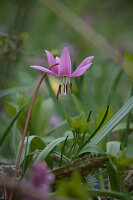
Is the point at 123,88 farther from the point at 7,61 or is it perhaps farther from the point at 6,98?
the point at 7,61

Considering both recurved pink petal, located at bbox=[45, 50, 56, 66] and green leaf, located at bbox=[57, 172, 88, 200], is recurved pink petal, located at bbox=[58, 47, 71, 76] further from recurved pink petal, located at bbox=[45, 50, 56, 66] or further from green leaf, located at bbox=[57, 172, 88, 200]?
green leaf, located at bbox=[57, 172, 88, 200]

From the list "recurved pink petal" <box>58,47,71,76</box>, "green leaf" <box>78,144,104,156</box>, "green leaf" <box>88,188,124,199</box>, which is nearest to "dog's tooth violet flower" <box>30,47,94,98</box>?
"recurved pink petal" <box>58,47,71,76</box>

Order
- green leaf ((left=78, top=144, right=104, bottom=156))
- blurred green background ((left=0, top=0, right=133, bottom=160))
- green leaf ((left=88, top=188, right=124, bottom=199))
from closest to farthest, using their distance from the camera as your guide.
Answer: green leaf ((left=88, top=188, right=124, bottom=199)), green leaf ((left=78, top=144, right=104, bottom=156)), blurred green background ((left=0, top=0, right=133, bottom=160))

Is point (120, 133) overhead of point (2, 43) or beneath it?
beneath

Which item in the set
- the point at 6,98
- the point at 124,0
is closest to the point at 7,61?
the point at 6,98

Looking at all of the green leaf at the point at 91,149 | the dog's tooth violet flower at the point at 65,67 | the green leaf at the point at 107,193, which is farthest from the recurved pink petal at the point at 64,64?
the green leaf at the point at 107,193

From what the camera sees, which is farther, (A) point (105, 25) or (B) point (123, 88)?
(A) point (105, 25)

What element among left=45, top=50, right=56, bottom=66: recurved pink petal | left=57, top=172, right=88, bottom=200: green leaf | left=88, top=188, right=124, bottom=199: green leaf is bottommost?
left=88, top=188, right=124, bottom=199: green leaf
